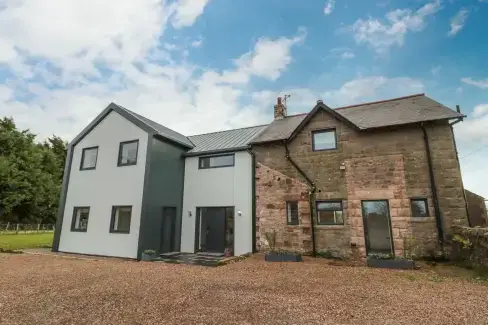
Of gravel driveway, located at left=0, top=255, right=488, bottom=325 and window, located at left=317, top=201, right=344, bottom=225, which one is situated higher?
window, located at left=317, top=201, right=344, bottom=225

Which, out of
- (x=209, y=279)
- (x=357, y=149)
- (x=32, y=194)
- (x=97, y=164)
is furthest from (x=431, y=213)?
(x=32, y=194)

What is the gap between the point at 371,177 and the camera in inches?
438

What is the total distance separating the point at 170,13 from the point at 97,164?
30.9ft

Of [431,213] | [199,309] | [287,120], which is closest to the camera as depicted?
[199,309]

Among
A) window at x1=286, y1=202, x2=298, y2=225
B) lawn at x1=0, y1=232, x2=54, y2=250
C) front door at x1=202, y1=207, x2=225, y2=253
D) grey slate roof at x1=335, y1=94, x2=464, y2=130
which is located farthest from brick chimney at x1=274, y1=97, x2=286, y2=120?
lawn at x1=0, y1=232, x2=54, y2=250

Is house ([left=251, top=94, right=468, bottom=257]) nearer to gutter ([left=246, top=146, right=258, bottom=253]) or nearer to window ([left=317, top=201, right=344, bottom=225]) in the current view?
window ([left=317, top=201, right=344, bottom=225])

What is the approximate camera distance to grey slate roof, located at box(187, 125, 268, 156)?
1474 cm

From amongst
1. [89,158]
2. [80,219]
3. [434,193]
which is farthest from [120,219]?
[434,193]

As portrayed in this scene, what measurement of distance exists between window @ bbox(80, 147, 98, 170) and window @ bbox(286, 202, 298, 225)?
38.4 ft

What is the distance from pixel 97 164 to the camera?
48.2ft

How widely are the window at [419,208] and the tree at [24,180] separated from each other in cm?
4188

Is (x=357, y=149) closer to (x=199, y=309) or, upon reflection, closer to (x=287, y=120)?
(x=287, y=120)

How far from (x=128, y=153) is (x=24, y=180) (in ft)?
98.7

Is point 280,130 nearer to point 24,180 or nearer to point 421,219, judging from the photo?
point 421,219
